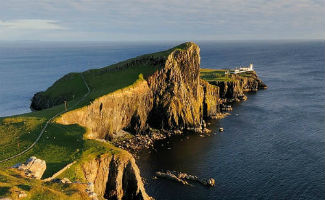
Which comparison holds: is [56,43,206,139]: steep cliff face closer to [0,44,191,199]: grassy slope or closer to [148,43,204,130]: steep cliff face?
[148,43,204,130]: steep cliff face

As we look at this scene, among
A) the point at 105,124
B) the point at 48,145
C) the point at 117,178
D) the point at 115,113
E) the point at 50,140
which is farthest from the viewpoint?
the point at 115,113

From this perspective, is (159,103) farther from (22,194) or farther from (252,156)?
(22,194)

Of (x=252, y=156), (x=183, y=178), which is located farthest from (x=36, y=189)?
(x=252, y=156)

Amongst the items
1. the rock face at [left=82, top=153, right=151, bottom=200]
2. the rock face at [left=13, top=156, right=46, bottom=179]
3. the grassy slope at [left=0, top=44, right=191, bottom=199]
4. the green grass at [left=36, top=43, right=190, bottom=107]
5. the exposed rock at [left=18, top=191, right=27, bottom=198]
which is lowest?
the rock face at [left=82, top=153, right=151, bottom=200]

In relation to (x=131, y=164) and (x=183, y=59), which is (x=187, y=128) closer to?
(x=183, y=59)

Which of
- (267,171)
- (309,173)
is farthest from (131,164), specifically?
(309,173)

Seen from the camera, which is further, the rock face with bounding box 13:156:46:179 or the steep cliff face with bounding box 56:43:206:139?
the steep cliff face with bounding box 56:43:206:139

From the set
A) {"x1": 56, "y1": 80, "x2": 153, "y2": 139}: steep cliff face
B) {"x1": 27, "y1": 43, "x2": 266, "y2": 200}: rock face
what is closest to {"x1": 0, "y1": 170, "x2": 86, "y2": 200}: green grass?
{"x1": 27, "y1": 43, "x2": 266, "y2": 200}: rock face
